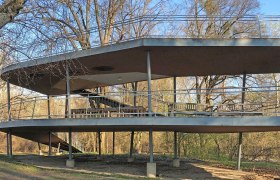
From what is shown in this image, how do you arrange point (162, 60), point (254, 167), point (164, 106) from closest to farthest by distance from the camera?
point (162, 60) → point (254, 167) → point (164, 106)

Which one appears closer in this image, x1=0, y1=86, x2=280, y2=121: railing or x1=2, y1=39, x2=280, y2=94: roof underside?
x1=2, y1=39, x2=280, y2=94: roof underside

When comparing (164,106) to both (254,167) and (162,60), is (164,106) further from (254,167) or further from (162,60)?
(162,60)

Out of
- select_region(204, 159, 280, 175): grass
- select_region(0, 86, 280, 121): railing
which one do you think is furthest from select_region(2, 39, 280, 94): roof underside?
select_region(204, 159, 280, 175): grass

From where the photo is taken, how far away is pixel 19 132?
21.7 meters

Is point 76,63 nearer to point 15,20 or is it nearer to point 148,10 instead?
point 15,20

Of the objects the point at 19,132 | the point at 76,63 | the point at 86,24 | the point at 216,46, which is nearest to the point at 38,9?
the point at 76,63

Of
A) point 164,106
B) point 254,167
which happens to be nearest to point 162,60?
point 254,167

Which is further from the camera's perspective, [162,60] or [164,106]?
[164,106]

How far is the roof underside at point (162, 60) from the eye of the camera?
45.6 feet

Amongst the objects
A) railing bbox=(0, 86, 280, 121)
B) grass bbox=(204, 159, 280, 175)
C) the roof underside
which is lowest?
grass bbox=(204, 159, 280, 175)

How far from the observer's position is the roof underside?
13898 millimetres

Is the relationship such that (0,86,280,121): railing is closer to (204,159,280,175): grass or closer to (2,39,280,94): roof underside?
(2,39,280,94): roof underside

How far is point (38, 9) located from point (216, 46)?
631cm

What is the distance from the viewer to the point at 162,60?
54.7 feet
